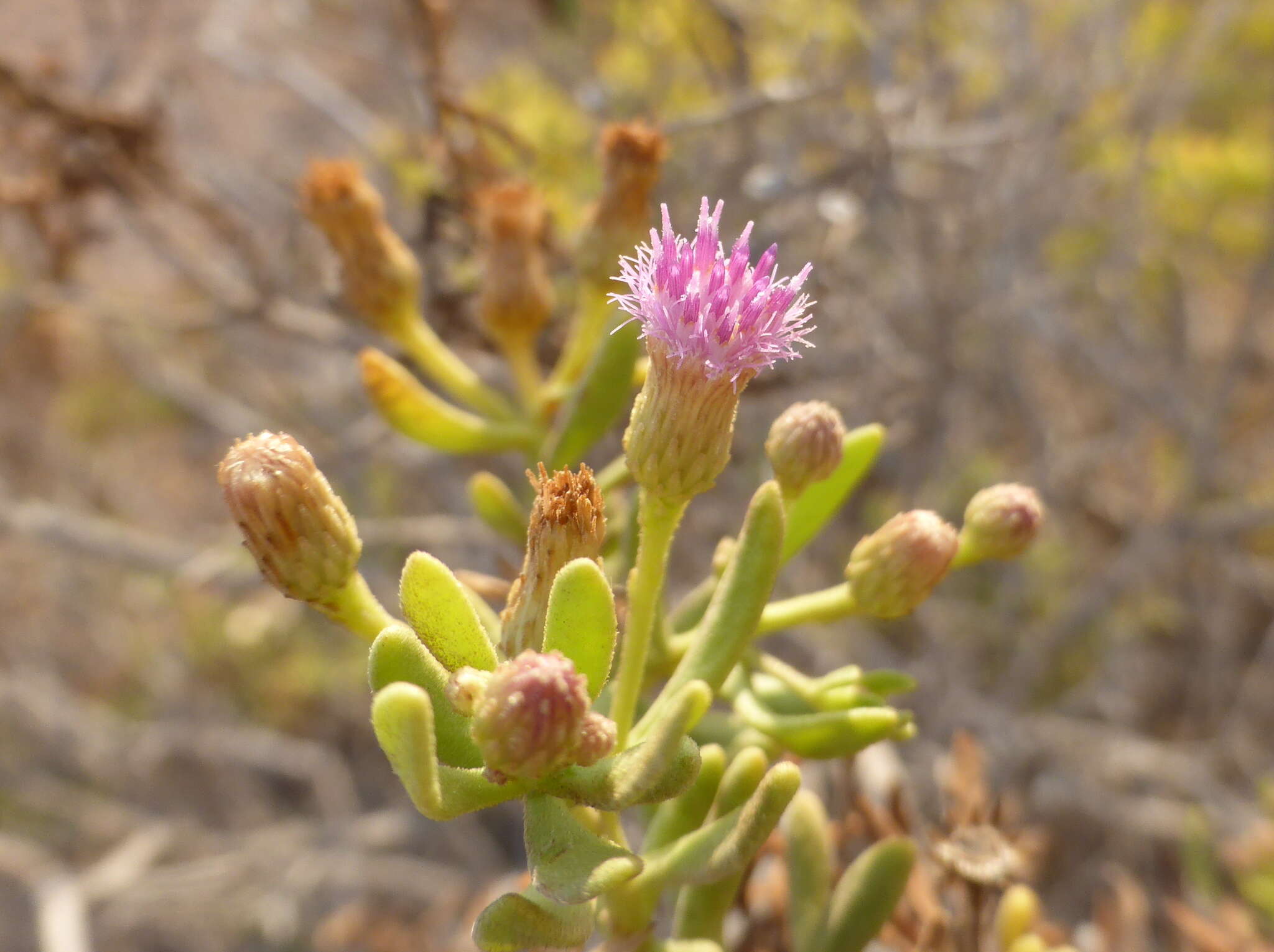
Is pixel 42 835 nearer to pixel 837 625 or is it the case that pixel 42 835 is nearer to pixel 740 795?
pixel 837 625

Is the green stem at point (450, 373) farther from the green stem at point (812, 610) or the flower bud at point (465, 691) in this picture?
the flower bud at point (465, 691)

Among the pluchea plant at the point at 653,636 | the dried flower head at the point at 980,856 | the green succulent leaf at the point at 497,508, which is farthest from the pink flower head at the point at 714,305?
the dried flower head at the point at 980,856

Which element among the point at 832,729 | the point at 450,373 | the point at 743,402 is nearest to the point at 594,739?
the point at 832,729

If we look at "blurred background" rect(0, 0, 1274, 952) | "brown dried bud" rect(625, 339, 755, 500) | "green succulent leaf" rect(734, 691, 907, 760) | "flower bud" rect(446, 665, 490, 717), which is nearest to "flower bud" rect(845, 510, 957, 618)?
"green succulent leaf" rect(734, 691, 907, 760)

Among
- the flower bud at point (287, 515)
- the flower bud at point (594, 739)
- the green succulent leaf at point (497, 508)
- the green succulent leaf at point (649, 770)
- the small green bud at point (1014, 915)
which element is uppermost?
the green succulent leaf at point (497, 508)

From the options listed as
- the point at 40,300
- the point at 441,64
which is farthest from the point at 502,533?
the point at 40,300

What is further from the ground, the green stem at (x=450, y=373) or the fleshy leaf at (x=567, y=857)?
the green stem at (x=450, y=373)
